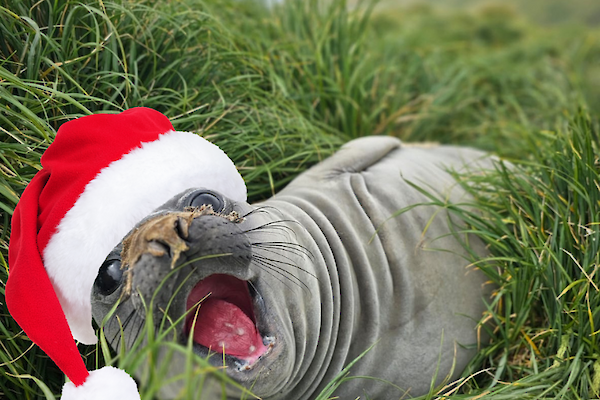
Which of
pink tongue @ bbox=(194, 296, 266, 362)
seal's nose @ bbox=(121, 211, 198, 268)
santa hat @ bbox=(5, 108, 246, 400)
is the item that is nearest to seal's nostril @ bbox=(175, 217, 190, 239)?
seal's nose @ bbox=(121, 211, 198, 268)

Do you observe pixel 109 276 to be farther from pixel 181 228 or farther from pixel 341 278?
pixel 341 278

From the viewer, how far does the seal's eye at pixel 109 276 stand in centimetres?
144

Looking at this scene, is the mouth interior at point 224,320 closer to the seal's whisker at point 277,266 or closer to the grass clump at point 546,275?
the seal's whisker at point 277,266

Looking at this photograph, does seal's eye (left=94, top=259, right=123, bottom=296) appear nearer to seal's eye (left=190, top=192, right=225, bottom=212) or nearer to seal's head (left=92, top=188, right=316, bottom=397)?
seal's head (left=92, top=188, right=316, bottom=397)

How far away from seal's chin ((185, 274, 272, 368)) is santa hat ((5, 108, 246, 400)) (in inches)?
9.2

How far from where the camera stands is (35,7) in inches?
80.4

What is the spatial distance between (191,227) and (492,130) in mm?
2867

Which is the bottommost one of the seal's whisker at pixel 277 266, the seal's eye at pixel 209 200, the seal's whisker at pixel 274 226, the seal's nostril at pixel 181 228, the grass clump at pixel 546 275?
the grass clump at pixel 546 275

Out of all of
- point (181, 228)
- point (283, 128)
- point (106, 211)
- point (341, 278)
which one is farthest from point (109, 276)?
point (283, 128)

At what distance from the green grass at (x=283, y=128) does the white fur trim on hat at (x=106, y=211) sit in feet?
0.58

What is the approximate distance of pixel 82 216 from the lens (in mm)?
1460

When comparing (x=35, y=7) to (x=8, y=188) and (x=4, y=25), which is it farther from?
(x=8, y=188)

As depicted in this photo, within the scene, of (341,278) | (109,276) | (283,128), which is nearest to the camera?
(109,276)

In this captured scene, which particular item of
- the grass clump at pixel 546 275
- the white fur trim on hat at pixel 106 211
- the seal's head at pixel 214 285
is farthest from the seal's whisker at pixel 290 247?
the grass clump at pixel 546 275
